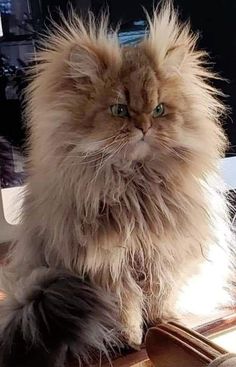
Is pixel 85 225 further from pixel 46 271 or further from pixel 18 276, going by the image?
pixel 18 276

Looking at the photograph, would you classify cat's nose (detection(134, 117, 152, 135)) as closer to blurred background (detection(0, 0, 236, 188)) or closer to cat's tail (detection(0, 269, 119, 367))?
cat's tail (detection(0, 269, 119, 367))

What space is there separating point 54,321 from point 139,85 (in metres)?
0.43

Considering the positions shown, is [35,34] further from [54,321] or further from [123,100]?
[54,321]

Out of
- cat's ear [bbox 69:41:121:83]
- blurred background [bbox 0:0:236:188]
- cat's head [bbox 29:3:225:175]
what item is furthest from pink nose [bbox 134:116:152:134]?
blurred background [bbox 0:0:236:188]

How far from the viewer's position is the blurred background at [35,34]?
1.38m

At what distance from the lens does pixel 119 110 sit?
3.21 feet

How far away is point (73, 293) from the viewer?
104 centimetres

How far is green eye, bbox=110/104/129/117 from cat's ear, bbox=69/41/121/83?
6cm

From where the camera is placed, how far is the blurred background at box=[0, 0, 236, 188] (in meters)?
1.38

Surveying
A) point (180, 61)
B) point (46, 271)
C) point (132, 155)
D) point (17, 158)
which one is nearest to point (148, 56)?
point (180, 61)

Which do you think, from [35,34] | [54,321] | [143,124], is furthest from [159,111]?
[35,34]

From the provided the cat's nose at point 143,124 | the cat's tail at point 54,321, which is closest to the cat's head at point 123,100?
the cat's nose at point 143,124

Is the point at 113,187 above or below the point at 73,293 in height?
above

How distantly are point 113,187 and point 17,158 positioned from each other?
0.51 m
